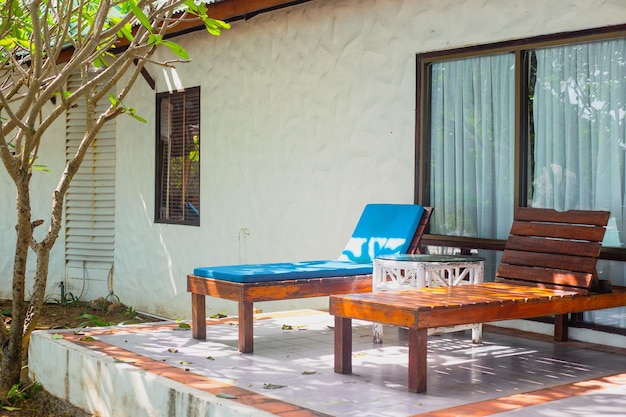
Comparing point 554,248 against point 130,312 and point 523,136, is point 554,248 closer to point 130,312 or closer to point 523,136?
point 523,136

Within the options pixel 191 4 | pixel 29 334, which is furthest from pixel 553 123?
pixel 29 334

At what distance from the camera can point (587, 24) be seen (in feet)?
19.7

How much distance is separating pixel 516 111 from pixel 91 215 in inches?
256

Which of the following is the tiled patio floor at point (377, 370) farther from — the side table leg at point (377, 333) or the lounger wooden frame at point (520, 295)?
the lounger wooden frame at point (520, 295)

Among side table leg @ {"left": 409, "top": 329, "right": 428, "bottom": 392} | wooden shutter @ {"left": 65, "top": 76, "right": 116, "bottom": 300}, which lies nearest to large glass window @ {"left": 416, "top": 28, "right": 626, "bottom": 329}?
side table leg @ {"left": 409, "top": 329, "right": 428, "bottom": 392}

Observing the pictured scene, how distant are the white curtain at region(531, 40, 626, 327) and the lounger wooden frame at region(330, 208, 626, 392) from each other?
30 centimetres

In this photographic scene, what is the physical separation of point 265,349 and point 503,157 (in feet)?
7.44

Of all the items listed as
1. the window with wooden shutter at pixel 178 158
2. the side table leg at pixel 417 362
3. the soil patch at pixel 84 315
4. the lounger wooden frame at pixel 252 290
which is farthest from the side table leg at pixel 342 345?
the window with wooden shutter at pixel 178 158

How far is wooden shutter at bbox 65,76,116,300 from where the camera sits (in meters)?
11.2

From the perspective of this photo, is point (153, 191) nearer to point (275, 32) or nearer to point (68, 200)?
point (68, 200)

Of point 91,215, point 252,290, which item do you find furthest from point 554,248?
point 91,215

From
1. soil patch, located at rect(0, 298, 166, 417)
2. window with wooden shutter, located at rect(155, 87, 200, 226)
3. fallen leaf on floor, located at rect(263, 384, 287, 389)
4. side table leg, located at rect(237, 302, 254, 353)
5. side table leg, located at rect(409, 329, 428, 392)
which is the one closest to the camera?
side table leg, located at rect(409, 329, 428, 392)

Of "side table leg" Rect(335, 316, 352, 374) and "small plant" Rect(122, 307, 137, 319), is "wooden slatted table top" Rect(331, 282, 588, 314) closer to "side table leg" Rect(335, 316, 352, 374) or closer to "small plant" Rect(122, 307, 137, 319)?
"side table leg" Rect(335, 316, 352, 374)

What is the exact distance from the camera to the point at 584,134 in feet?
20.1
